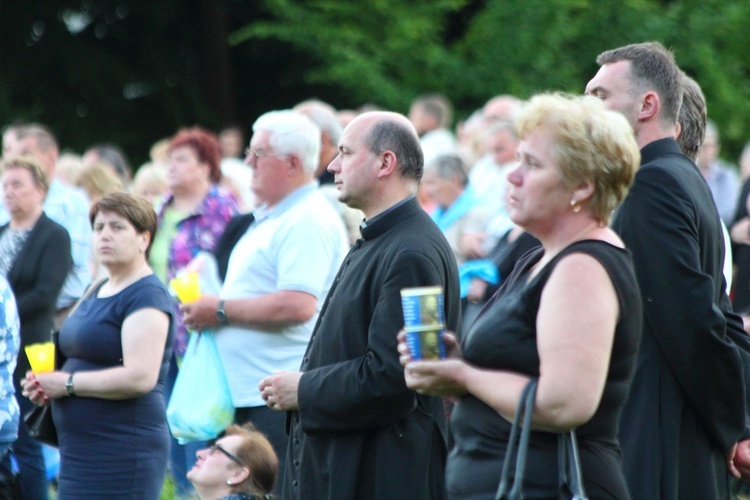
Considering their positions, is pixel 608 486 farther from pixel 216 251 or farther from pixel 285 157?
pixel 216 251

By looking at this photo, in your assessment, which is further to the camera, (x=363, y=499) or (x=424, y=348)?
(x=363, y=499)

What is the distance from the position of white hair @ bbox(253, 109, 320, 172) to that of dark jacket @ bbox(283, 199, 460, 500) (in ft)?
4.95

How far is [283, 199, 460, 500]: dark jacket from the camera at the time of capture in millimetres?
3814

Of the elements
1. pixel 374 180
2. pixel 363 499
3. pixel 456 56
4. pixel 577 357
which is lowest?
pixel 363 499

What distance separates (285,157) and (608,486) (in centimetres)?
300

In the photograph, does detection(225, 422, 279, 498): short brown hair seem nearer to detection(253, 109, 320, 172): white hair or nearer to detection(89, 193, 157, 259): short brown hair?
detection(89, 193, 157, 259): short brown hair

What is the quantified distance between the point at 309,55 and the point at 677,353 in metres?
13.6

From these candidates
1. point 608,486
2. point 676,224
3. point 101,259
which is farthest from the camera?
point 101,259

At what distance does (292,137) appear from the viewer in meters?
5.49

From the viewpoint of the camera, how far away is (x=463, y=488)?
2969 millimetres

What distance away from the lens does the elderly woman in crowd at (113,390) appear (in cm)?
497

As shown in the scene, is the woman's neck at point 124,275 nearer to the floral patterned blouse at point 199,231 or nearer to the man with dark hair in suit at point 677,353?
the floral patterned blouse at point 199,231

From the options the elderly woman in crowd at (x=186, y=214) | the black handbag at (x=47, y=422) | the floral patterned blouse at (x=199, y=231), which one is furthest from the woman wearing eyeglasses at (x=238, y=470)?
the floral patterned blouse at (x=199, y=231)

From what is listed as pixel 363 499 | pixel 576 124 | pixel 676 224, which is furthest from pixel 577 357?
pixel 363 499
